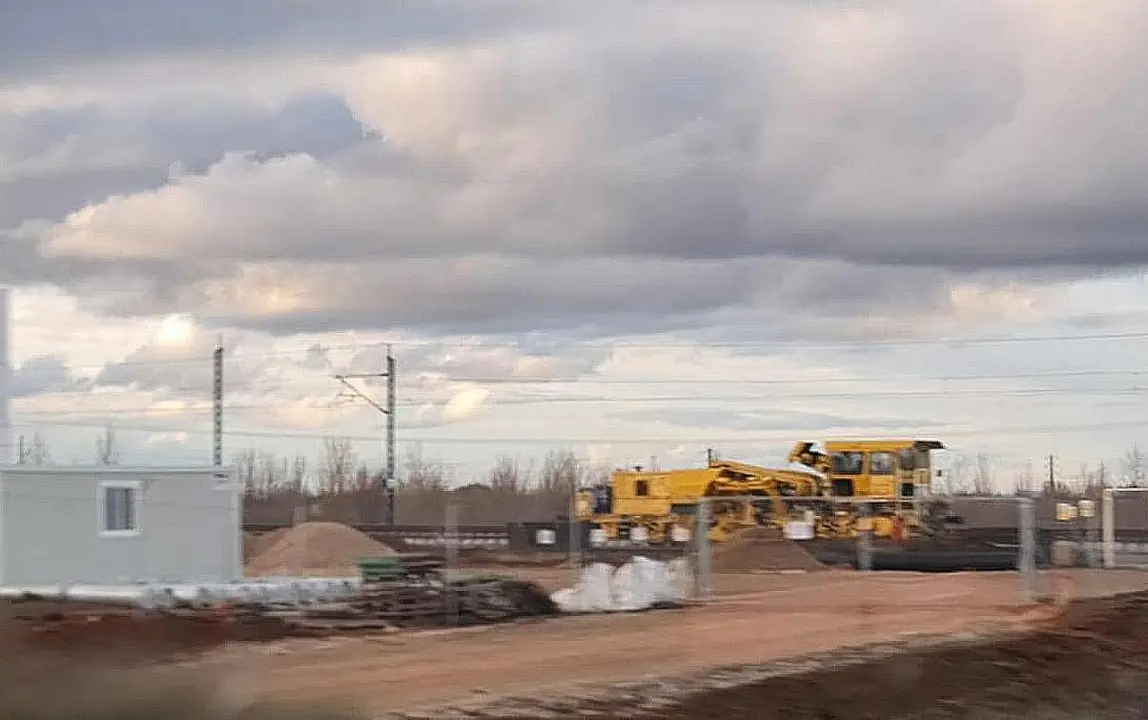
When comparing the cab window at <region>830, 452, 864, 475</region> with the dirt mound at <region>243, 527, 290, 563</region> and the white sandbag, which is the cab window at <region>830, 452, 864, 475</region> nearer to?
the dirt mound at <region>243, 527, 290, 563</region>

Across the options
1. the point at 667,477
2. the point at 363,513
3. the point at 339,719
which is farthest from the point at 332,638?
the point at 363,513

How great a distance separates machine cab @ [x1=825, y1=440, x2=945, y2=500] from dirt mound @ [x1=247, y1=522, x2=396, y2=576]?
44.5 feet

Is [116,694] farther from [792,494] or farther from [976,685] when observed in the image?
[792,494]

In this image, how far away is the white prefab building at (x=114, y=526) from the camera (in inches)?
1490

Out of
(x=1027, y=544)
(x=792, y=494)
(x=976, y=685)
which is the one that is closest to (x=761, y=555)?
(x=792, y=494)

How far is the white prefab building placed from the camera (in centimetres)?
3784

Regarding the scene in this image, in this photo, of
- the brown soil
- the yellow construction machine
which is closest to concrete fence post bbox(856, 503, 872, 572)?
the yellow construction machine

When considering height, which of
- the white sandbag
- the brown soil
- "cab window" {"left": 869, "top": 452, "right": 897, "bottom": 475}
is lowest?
the brown soil

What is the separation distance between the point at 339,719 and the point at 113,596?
19.5 metres

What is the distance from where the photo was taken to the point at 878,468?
54719 millimetres

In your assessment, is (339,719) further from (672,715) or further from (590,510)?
(590,510)

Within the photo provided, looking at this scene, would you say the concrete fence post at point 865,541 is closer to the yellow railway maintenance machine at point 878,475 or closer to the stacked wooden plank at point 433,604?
the yellow railway maintenance machine at point 878,475

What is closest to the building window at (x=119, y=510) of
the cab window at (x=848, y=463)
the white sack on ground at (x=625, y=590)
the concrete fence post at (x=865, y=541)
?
the white sack on ground at (x=625, y=590)

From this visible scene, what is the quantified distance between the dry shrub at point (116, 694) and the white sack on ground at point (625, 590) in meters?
17.1
